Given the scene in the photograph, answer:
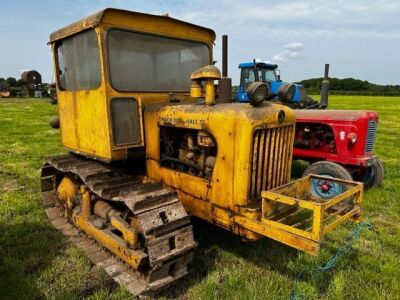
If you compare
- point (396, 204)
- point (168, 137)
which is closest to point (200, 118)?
point (168, 137)

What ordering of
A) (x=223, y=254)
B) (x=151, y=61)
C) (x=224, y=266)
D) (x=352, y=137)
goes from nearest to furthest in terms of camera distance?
(x=224, y=266) < (x=223, y=254) < (x=151, y=61) < (x=352, y=137)

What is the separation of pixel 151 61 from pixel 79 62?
93cm

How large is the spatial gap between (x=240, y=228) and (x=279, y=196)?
21.0 inches

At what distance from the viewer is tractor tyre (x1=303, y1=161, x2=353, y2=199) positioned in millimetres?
5383

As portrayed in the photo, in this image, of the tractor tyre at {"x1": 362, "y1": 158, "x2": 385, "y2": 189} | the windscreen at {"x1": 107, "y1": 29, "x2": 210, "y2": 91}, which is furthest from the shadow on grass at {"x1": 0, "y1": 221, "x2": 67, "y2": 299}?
the tractor tyre at {"x1": 362, "y1": 158, "x2": 385, "y2": 189}

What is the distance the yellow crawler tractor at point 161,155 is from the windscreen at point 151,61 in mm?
12

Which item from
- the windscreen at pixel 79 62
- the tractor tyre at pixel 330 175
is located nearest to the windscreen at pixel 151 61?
the windscreen at pixel 79 62

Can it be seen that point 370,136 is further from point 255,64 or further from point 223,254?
point 255,64

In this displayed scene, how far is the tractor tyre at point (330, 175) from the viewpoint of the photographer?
5.38 meters

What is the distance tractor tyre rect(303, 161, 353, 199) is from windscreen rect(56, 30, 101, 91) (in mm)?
3519

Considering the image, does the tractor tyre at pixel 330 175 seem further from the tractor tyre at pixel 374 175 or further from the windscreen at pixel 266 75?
the windscreen at pixel 266 75

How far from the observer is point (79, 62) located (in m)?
4.30

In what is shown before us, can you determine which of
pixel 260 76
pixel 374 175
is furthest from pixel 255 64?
pixel 374 175

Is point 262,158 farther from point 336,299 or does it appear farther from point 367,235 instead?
point 367,235
